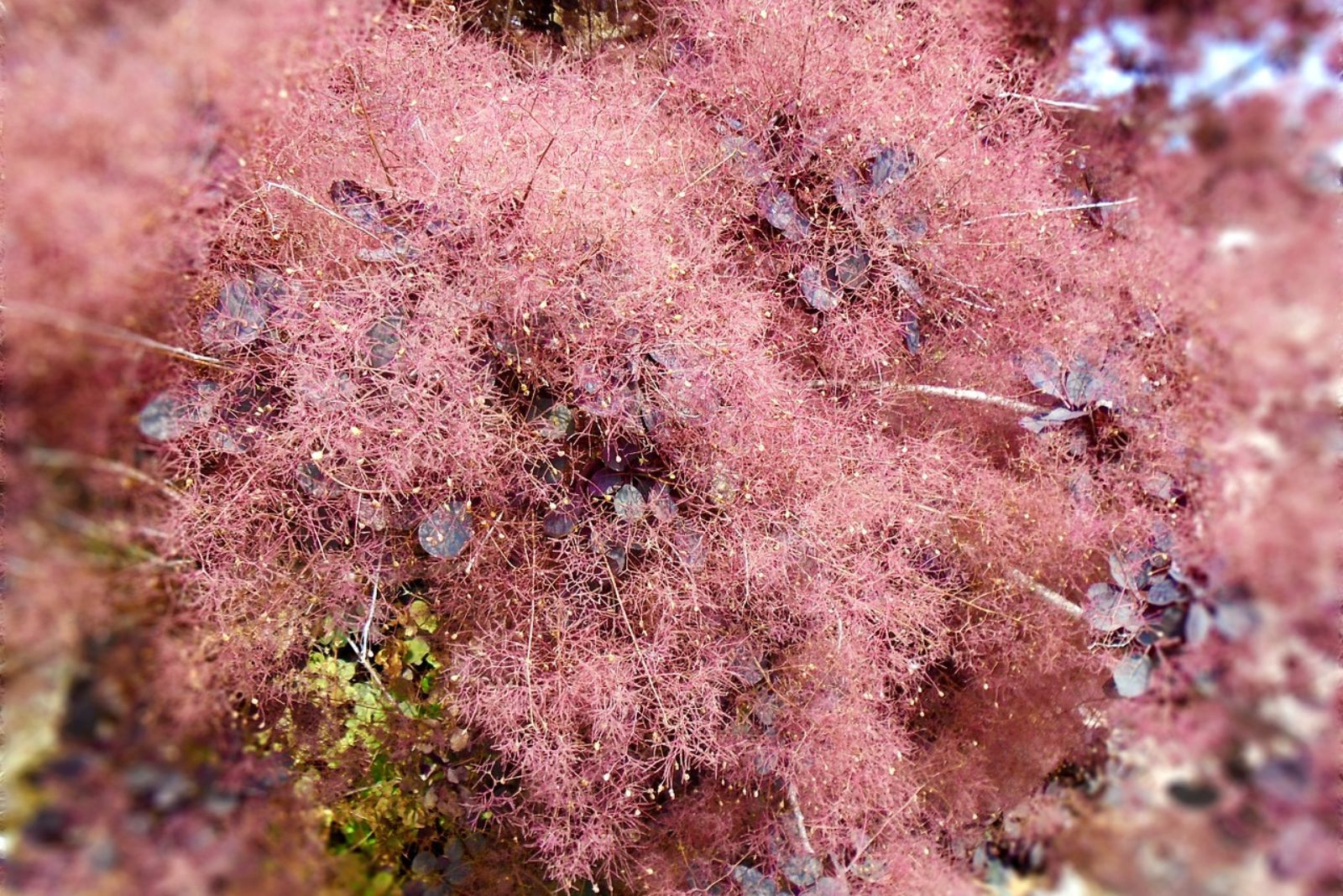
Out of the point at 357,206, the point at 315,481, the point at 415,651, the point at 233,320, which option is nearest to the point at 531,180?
the point at 357,206

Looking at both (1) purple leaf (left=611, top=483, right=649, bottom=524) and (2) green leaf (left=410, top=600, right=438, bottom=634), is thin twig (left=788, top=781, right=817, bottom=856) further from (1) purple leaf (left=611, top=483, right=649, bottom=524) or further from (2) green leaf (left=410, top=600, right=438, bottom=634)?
(2) green leaf (left=410, top=600, right=438, bottom=634)

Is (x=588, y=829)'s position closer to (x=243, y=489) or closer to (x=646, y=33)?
(x=243, y=489)

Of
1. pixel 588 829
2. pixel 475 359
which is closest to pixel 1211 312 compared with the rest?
pixel 475 359

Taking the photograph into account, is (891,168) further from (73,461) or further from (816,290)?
(73,461)

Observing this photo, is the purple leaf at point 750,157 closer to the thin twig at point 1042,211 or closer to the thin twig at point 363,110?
the thin twig at point 1042,211

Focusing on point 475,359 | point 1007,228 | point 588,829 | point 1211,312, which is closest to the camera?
point 1211,312

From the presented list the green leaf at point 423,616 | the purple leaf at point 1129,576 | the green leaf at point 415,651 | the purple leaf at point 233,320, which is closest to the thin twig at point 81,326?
the purple leaf at point 233,320
